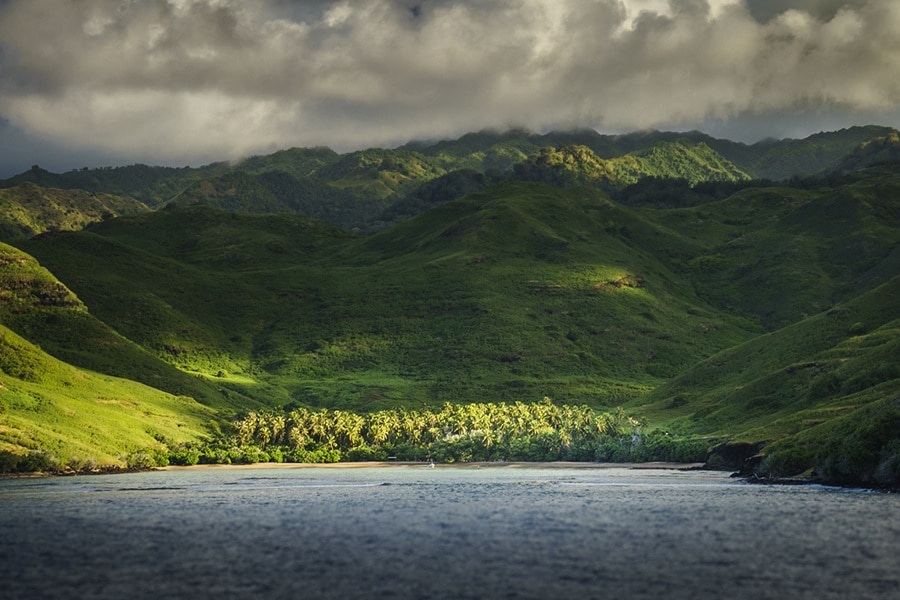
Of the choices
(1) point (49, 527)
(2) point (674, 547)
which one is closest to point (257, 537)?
(1) point (49, 527)

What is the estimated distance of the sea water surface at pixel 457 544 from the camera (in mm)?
73812

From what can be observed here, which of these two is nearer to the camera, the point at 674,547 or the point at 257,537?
the point at 674,547

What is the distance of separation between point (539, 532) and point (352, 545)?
22243 mm

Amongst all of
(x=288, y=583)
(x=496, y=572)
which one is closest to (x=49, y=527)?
(x=288, y=583)

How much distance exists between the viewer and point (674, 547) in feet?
308

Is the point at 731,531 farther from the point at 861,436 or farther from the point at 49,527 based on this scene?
the point at 49,527

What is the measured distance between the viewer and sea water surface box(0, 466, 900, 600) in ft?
242

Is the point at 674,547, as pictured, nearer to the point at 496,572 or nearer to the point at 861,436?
the point at 496,572

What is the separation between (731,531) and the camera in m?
105

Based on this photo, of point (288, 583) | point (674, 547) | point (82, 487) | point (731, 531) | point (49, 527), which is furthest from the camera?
point (82, 487)

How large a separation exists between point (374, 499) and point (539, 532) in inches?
2077

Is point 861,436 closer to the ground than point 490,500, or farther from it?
farther from it

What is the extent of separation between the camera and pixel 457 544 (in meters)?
98.7

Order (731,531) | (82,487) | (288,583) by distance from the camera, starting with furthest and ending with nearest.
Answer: (82,487)
(731,531)
(288,583)
